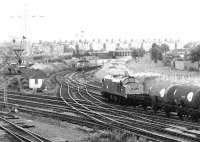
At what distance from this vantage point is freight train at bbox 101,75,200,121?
81.6 ft

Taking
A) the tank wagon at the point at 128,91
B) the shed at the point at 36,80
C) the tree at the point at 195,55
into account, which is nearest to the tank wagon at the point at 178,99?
the tank wagon at the point at 128,91

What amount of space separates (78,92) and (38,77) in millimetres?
7117

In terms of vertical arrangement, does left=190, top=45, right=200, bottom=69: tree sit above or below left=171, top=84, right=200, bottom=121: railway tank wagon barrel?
above

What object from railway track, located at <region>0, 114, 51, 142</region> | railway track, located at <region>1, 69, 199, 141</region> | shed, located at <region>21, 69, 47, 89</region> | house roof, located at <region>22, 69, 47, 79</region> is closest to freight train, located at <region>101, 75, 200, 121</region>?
railway track, located at <region>1, 69, 199, 141</region>

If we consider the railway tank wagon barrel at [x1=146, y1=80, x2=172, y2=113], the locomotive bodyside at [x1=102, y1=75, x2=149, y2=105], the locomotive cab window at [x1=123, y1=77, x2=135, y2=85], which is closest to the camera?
the railway tank wagon barrel at [x1=146, y1=80, x2=172, y2=113]

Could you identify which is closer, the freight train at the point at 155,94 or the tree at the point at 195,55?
the freight train at the point at 155,94

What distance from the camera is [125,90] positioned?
3278cm

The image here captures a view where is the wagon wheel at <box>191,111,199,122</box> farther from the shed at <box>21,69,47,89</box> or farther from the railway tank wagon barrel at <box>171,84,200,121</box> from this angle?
the shed at <box>21,69,47,89</box>

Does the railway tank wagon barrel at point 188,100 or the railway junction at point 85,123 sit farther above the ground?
the railway tank wagon barrel at point 188,100

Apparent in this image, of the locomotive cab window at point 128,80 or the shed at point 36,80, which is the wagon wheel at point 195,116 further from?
the shed at point 36,80

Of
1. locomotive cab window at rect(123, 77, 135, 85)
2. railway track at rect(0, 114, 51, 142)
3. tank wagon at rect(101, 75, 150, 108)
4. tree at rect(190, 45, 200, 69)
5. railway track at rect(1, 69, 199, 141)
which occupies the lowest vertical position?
railway track at rect(1, 69, 199, 141)

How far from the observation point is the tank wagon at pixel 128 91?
3181 centimetres

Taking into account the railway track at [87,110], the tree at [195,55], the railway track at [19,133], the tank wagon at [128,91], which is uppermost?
the tree at [195,55]

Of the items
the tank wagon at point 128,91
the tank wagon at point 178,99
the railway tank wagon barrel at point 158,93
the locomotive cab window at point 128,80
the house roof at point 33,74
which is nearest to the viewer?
the tank wagon at point 178,99
